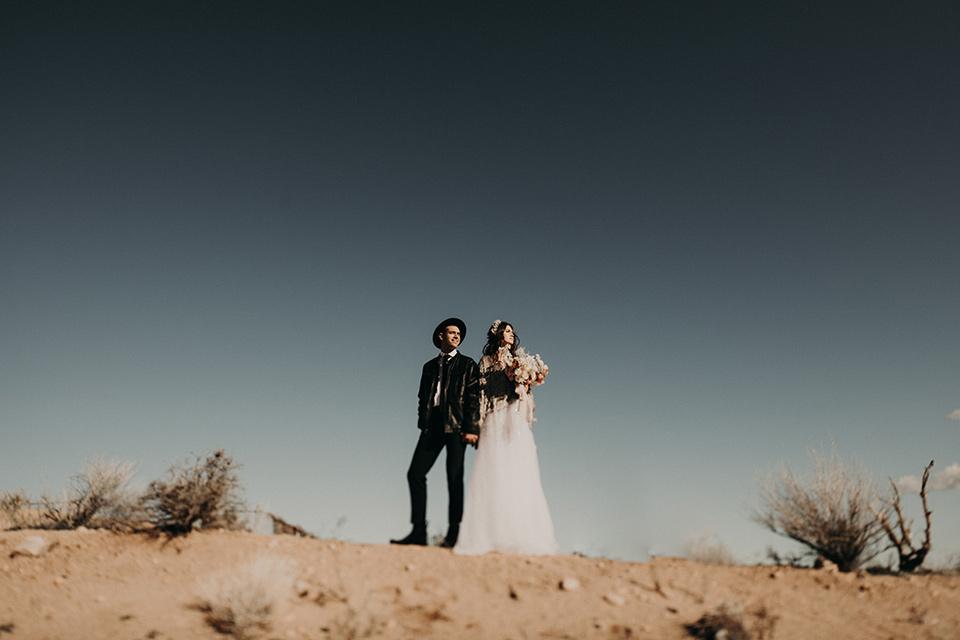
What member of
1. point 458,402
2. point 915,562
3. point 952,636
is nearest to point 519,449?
point 458,402

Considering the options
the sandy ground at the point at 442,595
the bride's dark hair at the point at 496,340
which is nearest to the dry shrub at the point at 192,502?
the sandy ground at the point at 442,595

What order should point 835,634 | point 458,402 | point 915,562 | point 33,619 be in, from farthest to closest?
point 458,402 < point 915,562 < point 33,619 < point 835,634

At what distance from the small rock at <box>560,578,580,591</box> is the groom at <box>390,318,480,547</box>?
5.64 ft

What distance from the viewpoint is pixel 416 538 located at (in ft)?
21.7

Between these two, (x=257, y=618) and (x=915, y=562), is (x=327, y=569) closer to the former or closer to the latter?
(x=257, y=618)

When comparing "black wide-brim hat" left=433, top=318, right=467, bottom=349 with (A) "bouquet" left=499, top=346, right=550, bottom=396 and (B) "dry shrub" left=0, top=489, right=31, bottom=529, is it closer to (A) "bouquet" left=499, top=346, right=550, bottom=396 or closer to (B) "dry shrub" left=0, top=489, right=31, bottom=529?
(A) "bouquet" left=499, top=346, right=550, bottom=396

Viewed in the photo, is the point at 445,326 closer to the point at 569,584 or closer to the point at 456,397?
the point at 456,397

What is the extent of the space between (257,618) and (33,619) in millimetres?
2333

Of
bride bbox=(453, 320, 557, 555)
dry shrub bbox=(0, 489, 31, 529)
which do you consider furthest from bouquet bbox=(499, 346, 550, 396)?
dry shrub bbox=(0, 489, 31, 529)

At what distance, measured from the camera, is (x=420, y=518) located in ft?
22.1

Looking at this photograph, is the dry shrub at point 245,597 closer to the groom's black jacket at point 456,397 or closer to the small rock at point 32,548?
the groom's black jacket at point 456,397

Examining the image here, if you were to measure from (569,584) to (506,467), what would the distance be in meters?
1.63

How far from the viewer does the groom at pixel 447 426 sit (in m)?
6.73

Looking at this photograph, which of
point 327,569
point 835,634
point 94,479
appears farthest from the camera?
point 94,479
